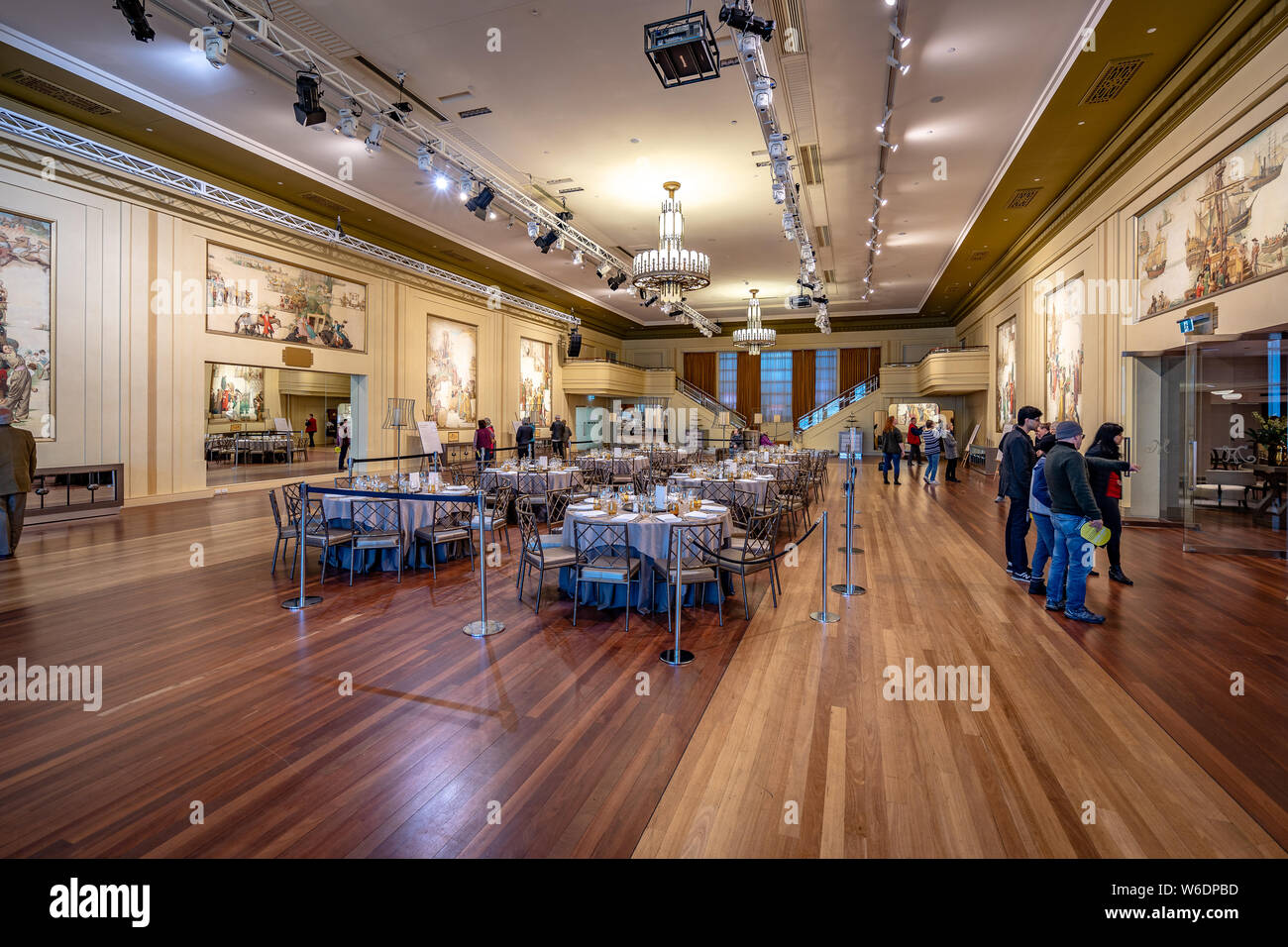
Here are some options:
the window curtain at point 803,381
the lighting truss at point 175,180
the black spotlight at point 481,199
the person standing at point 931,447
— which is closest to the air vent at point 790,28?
the black spotlight at point 481,199

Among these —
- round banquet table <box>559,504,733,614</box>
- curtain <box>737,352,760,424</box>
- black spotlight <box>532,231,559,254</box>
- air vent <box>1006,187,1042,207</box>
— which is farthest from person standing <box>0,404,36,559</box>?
curtain <box>737,352,760,424</box>

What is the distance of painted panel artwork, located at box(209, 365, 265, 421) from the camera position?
48.0 feet

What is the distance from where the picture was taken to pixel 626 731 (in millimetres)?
3258

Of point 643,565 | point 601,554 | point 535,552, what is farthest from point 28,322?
point 643,565

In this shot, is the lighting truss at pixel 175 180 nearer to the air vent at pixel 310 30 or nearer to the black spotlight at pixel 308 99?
the black spotlight at pixel 308 99

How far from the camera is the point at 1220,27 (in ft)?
21.3

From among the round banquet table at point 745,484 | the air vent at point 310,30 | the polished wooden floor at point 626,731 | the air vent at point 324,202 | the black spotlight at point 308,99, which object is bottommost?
the polished wooden floor at point 626,731

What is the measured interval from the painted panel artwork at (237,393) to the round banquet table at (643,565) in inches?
477

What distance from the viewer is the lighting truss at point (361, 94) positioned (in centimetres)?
642

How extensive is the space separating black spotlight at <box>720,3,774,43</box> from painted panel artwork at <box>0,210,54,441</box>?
33.3 feet

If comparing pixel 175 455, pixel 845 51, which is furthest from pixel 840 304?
pixel 175 455

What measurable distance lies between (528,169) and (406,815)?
36.1ft

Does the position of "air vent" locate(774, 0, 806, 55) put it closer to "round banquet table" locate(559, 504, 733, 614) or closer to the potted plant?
"round banquet table" locate(559, 504, 733, 614)
